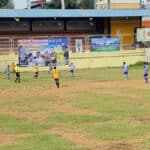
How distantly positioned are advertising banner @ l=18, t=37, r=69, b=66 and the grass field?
2122 centimetres

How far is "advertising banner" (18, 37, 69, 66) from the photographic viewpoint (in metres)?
53.7

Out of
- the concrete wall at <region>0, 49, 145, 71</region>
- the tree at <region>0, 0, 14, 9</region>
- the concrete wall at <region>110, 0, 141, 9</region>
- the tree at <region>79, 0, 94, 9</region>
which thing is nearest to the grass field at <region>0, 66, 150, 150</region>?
the concrete wall at <region>0, 49, 145, 71</region>

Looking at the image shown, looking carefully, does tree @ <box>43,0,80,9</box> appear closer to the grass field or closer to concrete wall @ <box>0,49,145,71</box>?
concrete wall @ <box>0,49,145,71</box>

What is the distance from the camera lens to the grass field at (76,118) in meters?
15.2

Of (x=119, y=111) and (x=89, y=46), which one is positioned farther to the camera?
(x=89, y=46)

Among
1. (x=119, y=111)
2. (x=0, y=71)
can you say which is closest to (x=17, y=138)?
(x=119, y=111)

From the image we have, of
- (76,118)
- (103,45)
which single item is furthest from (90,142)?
(103,45)

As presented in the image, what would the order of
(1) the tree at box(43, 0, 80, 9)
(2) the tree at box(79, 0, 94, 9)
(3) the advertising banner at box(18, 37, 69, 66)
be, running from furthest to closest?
(2) the tree at box(79, 0, 94, 9) < (1) the tree at box(43, 0, 80, 9) < (3) the advertising banner at box(18, 37, 69, 66)

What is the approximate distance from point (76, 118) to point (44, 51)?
35494mm

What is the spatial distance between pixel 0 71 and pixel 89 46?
11.4 m

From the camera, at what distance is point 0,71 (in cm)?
5050

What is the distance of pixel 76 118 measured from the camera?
64.9 ft

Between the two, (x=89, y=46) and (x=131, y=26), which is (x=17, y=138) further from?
(x=131, y=26)

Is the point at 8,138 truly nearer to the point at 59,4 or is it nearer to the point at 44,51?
the point at 44,51
